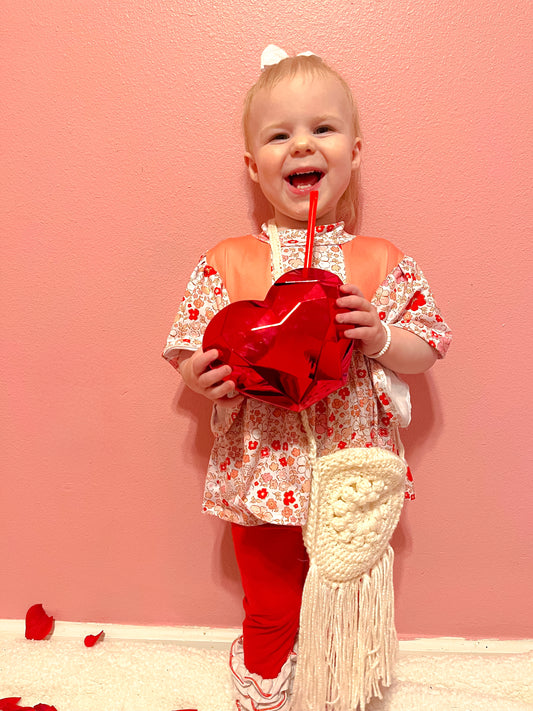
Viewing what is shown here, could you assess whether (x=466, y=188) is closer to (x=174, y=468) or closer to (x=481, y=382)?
(x=481, y=382)

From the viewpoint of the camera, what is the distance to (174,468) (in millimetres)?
908

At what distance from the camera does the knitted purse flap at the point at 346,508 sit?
68 centimetres

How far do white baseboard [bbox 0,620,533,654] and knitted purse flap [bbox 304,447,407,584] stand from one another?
36 centimetres

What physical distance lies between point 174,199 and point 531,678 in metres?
0.95

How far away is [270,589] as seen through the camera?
31.0 inches

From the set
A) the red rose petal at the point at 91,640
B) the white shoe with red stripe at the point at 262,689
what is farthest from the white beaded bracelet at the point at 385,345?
the red rose petal at the point at 91,640

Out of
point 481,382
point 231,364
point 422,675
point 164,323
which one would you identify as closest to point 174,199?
point 164,323

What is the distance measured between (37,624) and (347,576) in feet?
1.93

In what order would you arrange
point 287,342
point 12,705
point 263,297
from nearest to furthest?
point 287,342
point 263,297
point 12,705

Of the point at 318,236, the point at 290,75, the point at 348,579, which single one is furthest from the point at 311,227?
the point at 348,579

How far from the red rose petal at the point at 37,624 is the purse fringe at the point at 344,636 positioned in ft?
1.55

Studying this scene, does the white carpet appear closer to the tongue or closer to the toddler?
the toddler

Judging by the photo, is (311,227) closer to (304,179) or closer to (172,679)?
(304,179)

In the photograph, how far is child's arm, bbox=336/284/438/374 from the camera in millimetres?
625
